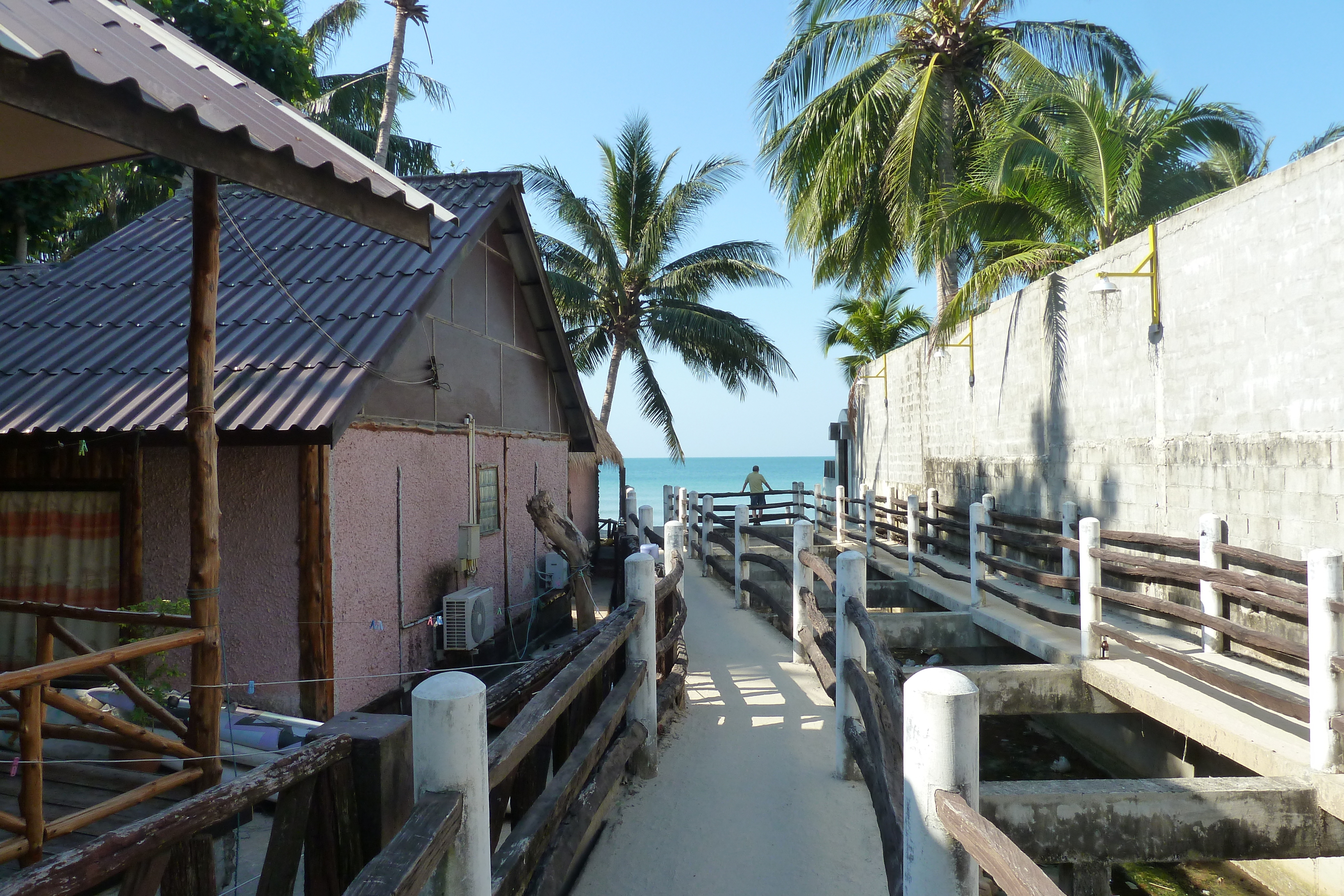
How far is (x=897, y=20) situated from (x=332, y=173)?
659 inches

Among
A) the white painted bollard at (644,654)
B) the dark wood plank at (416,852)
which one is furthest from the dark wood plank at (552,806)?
→ the dark wood plank at (416,852)

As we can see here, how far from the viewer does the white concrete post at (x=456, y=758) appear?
7.46 ft

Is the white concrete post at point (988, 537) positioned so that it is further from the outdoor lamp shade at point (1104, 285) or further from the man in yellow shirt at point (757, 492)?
the man in yellow shirt at point (757, 492)

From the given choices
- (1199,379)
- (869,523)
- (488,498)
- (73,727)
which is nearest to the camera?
(73,727)

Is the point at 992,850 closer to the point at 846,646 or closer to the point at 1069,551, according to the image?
the point at 846,646

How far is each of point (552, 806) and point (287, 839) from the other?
126 cm

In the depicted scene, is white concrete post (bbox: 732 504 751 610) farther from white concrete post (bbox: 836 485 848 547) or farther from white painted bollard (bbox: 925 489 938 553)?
white concrete post (bbox: 836 485 848 547)

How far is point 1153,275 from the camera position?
877 cm

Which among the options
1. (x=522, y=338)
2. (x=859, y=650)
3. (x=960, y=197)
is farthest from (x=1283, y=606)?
(x=960, y=197)

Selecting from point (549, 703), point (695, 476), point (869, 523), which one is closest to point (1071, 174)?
point (869, 523)

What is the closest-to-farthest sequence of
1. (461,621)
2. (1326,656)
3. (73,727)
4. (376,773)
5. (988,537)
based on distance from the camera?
(376,773), (73,727), (1326,656), (461,621), (988,537)

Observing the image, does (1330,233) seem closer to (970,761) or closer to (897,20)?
(970,761)

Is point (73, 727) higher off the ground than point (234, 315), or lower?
lower

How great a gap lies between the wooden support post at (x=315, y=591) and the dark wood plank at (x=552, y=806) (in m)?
2.36
